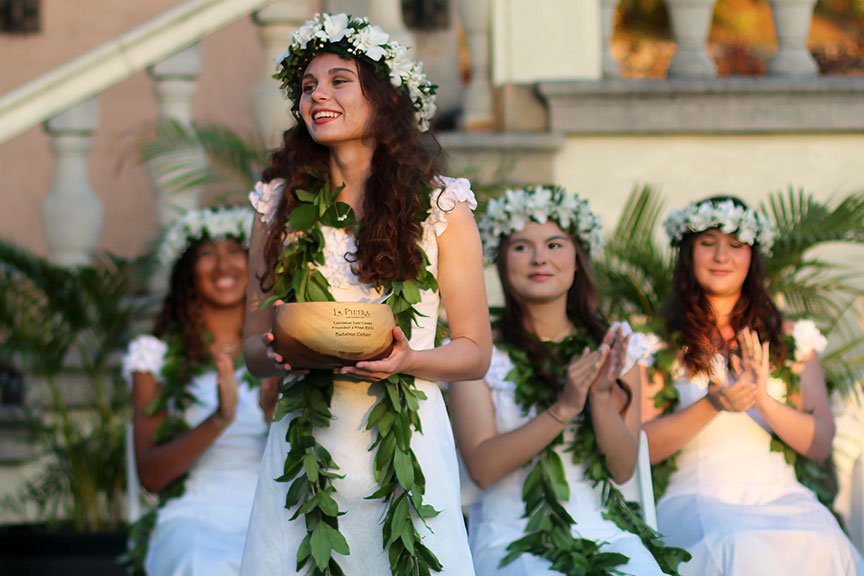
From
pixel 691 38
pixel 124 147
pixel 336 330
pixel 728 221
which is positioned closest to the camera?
pixel 336 330

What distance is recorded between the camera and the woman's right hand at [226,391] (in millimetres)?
4734

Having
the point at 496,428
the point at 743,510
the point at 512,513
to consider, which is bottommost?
the point at 743,510

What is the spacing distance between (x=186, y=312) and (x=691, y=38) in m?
2.66

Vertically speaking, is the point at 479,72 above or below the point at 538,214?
above

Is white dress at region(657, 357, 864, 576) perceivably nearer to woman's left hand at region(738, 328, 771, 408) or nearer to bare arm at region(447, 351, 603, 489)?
woman's left hand at region(738, 328, 771, 408)

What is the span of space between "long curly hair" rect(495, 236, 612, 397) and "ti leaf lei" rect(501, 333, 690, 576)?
0.02 m

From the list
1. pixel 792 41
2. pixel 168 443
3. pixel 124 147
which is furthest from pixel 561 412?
pixel 124 147

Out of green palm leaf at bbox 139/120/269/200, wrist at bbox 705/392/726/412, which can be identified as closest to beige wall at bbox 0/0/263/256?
green palm leaf at bbox 139/120/269/200

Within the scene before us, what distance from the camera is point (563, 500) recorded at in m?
4.54

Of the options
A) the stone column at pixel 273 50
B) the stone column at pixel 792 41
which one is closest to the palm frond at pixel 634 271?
the stone column at pixel 792 41

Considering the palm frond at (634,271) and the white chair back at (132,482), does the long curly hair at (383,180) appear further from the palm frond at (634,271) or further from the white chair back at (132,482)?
the palm frond at (634,271)

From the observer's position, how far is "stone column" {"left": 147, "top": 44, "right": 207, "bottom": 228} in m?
6.39

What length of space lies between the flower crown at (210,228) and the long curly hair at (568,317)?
1.08 meters

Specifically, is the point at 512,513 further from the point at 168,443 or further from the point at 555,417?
the point at 168,443
